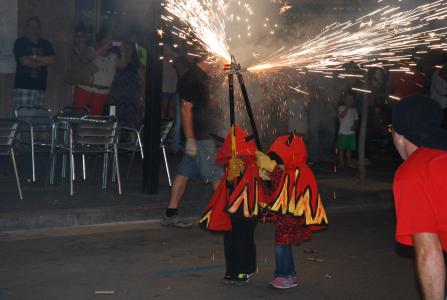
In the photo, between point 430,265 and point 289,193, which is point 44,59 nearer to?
point 289,193

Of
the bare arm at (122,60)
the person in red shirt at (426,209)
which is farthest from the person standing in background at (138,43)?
the person in red shirt at (426,209)

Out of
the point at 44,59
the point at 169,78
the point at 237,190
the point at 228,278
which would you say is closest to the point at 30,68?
the point at 44,59

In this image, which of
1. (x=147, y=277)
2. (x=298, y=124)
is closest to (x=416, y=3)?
(x=298, y=124)

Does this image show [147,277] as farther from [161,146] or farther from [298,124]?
[298,124]

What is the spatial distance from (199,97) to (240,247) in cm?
270

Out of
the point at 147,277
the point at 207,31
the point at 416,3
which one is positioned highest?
the point at 416,3

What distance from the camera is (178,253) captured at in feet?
28.7

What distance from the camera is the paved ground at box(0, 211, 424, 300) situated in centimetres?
722

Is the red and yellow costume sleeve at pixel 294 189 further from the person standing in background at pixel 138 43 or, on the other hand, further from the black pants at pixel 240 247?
the person standing in background at pixel 138 43

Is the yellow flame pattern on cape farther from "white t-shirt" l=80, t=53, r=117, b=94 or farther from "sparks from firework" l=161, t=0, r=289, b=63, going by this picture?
"white t-shirt" l=80, t=53, r=117, b=94

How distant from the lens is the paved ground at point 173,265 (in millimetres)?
7223

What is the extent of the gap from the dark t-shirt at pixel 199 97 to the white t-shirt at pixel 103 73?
487cm

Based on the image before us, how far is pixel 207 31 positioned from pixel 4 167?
5.48 metres

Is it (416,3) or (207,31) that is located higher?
(416,3)
